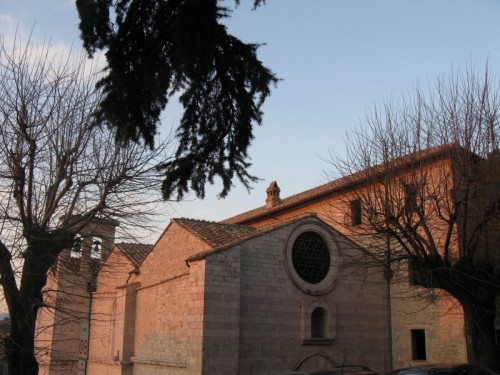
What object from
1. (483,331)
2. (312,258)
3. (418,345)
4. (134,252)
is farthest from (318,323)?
(134,252)

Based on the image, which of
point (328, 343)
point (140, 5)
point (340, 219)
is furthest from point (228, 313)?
point (140, 5)

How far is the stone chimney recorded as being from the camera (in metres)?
28.7

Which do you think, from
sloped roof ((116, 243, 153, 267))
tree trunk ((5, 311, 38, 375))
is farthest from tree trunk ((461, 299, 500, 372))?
sloped roof ((116, 243, 153, 267))

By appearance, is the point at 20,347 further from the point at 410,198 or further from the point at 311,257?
the point at 311,257

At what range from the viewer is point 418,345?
61.3 feet

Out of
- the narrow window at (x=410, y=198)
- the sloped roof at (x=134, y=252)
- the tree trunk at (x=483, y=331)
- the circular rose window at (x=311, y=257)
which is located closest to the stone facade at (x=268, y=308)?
the circular rose window at (x=311, y=257)

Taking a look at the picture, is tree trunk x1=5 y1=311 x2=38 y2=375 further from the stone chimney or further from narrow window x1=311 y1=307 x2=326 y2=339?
the stone chimney

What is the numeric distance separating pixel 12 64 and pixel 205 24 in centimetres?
680

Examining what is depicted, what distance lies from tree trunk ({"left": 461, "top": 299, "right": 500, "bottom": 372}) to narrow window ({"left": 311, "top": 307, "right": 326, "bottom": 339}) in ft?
21.3

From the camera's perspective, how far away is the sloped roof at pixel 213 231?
17531 mm

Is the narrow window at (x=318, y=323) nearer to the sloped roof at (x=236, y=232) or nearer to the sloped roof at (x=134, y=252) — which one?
the sloped roof at (x=236, y=232)

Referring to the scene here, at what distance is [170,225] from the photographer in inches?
787

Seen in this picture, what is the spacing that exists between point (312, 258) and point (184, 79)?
13.1 meters

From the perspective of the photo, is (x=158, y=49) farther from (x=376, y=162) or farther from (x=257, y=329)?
(x=257, y=329)
